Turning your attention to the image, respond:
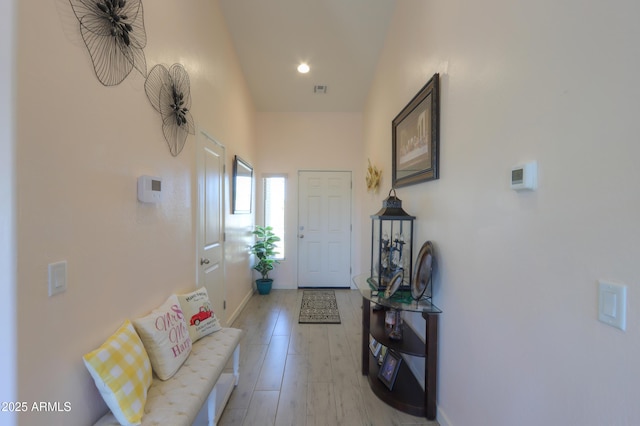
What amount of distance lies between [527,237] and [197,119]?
245 centimetres

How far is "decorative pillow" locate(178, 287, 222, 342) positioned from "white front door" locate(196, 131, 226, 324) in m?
0.40

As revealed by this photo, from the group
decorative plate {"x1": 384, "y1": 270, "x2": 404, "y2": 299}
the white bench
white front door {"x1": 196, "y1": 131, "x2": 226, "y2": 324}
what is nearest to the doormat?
white front door {"x1": 196, "y1": 131, "x2": 226, "y2": 324}

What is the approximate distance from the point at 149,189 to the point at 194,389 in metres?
1.10

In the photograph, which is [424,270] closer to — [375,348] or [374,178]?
[375,348]

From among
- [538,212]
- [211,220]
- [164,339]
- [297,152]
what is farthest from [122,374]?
[297,152]

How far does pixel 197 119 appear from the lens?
7.87 feet

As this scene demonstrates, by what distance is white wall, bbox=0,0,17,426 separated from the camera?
887 mm

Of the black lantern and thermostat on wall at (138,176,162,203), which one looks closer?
thermostat on wall at (138,176,162,203)

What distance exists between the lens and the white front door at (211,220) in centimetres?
248

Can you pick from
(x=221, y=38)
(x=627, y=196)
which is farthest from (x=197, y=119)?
(x=627, y=196)

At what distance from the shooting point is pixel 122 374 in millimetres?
1194

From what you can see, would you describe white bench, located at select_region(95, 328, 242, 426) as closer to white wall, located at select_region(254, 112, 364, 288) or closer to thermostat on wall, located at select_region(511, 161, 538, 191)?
thermostat on wall, located at select_region(511, 161, 538, 191)

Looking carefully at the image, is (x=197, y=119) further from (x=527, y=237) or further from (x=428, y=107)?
(x=527, y=237)

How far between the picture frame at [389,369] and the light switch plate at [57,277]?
2.00 m
